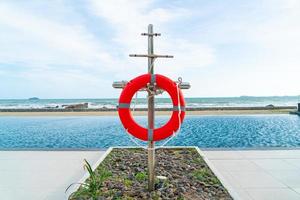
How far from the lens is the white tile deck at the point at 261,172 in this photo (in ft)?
6.55

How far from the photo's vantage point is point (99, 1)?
3604mm

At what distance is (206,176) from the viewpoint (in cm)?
218

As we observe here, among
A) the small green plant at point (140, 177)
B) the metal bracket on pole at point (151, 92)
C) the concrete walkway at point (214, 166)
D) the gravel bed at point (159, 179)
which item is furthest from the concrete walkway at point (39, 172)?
the metal bracket on pole at point (151, 92)

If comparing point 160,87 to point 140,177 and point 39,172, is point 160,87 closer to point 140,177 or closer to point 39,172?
point 140,177

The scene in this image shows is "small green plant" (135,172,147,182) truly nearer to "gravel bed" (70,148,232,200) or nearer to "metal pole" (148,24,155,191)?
"gravel bed" (70,148,232,200)

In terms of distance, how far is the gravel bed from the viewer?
183 cm

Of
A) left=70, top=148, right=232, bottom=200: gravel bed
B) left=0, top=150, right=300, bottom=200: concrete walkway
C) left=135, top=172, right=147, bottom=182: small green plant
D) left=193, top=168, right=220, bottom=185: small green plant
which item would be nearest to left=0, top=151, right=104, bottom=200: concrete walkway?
left=0, top=150, right=300, bottom=200: concrete walkway

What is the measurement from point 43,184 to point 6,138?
4140 mm

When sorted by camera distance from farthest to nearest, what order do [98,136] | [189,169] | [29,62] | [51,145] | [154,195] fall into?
[29,62]
[98,136]
[51,145]
[189,169]
[154,195]

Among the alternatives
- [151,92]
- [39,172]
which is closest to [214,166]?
[151,92]

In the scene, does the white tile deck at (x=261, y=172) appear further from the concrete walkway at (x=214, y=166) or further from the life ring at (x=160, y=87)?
the life ring at (x=160, y=87)

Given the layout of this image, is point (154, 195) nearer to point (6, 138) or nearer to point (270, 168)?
point (270, 168)

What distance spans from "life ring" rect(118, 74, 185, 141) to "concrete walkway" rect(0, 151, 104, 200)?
729mm

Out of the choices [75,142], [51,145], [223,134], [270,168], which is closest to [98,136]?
[75,142]
